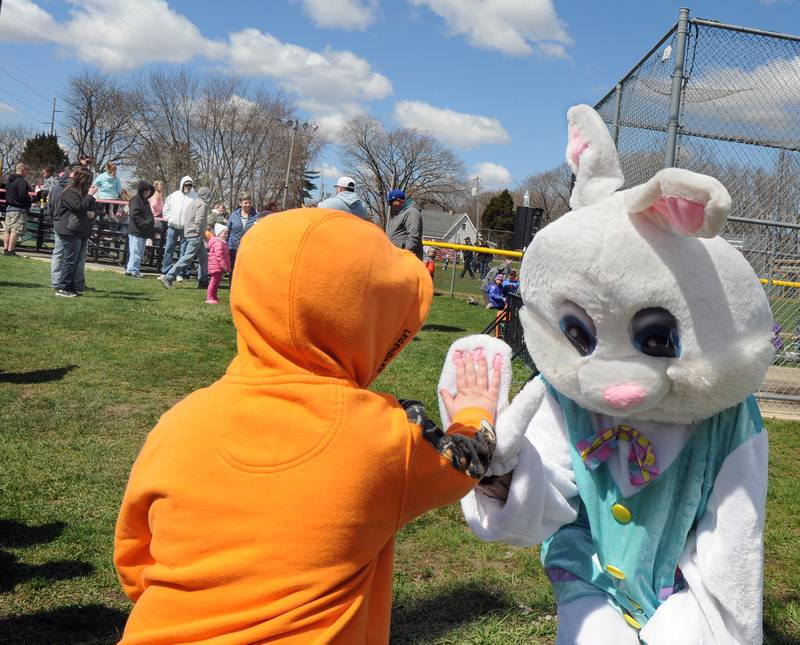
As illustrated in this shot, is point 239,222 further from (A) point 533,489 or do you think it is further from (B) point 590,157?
(A) point 533,489

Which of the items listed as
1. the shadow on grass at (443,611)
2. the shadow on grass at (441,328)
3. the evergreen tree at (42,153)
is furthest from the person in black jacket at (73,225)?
the evergreen tree at (42,153)

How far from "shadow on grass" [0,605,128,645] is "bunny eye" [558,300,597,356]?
82.4 inches

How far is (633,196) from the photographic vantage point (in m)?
1.78

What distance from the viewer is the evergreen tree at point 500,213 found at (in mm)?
69625

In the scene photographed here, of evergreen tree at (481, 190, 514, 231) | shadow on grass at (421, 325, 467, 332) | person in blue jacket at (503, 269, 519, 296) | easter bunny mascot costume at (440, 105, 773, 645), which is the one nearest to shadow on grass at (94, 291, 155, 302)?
shadow on grass at (421, 325, 467, 332)

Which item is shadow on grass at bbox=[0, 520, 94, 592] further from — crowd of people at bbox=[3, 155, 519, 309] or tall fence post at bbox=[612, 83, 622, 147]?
tall fence post at bbox=[612, 83, 622, 147]

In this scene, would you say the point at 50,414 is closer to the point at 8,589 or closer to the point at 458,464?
the point at 8,589

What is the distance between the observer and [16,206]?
13.7 metres

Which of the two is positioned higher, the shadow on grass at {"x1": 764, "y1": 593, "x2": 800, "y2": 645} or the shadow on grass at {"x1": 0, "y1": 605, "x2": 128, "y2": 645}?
the shadow on grass at {"x1": 764, "y1": 593, "x2": 800, "y2": 645}

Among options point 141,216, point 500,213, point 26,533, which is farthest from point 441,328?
point 500,213

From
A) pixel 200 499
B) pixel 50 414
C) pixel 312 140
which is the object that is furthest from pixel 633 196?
pixel 312 140

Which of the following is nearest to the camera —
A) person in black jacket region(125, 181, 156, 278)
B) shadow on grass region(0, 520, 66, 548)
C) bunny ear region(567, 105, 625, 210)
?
bunny ear region(567, 105, 625, 210)

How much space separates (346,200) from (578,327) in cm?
640

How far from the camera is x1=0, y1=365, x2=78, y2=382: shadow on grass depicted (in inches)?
240
